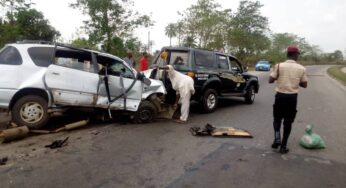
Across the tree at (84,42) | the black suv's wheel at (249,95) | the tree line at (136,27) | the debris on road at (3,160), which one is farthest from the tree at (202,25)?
the debris on road at (3,160)

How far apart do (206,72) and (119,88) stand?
9.46ft

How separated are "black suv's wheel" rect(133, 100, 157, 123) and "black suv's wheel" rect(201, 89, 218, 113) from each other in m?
1.89

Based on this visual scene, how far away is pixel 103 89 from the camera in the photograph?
7.58 m

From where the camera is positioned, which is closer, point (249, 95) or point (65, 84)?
point (65, 84)

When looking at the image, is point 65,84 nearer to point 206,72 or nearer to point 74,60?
point 74,60

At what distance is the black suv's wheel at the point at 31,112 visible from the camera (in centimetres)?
675

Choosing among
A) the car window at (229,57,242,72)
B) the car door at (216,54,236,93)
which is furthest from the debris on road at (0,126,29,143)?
the car window at (229,57,242,72)

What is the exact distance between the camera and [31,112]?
22.6 feet

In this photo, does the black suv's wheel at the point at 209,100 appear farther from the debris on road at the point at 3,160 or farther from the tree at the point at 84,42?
the tree at the point at 84,42

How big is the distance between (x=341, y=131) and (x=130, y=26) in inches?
628

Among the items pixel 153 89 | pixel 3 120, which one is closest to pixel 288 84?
pixel 153 89

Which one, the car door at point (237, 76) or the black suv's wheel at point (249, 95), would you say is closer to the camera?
the car door at point (237, 76)

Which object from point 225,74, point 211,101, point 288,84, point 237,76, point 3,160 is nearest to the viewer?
point 3,160

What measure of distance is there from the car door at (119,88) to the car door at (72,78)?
0.21 meters
